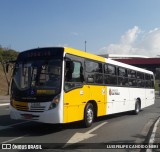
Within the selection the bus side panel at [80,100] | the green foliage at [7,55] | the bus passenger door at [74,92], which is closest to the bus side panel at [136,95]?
the bus side panel at [80,100]

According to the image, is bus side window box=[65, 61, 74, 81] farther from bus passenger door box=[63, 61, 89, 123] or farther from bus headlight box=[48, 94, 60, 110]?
bus headlight box=[48, 94, 60, 110]

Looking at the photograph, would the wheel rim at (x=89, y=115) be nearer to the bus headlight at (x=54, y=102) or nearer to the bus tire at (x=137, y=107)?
the bus headlight at (x=54, y=102)

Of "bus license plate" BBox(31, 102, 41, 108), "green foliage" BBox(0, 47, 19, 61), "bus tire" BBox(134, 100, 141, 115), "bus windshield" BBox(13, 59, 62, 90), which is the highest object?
"green foliage" BBox(0, 47, 19, 61)

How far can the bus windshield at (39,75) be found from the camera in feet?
36.4

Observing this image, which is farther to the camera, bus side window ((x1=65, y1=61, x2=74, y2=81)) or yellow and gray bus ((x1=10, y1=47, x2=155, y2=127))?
bus side window ((x1=65, y1=61, x2=74, y2=81))

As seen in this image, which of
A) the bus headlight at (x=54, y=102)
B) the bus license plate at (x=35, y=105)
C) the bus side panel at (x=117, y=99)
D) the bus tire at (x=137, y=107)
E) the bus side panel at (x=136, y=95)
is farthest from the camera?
the bus tire at (x=137, y=107)

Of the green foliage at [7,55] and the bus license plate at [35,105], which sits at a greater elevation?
the green foliage at [7,55]

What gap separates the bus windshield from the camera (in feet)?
36.4

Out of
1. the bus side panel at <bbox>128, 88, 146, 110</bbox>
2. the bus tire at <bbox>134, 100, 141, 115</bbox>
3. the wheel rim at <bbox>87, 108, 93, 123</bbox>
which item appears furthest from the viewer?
the bus tire at <bbox>134, 100, 141, 115</bbox>

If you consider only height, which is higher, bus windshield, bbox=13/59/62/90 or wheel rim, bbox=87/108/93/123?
bus windshield, bbox=13/59/62/90

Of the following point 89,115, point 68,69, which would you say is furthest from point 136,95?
point 68,69

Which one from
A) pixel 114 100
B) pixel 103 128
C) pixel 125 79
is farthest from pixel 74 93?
pixel 125 79

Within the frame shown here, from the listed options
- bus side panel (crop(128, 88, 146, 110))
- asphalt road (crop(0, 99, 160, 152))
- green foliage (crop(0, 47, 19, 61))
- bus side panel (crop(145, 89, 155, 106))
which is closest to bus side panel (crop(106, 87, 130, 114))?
bus side panel (crop(128, 88, 146, 110))

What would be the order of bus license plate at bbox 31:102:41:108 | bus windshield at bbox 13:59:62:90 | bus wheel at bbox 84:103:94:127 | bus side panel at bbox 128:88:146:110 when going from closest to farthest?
bus license plate at bbox 31:102:41:108 < bus windshield at bbox 13:59:62:90 < bus wheel at bbox 84:103:94:127 < bus side panel at bbox 128:88:146:110
